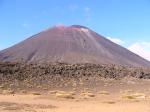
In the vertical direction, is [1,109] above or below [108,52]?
below

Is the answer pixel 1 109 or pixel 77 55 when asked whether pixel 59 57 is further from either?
pixel 1 109

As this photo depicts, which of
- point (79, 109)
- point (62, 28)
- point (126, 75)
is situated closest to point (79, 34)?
point (62, 28)

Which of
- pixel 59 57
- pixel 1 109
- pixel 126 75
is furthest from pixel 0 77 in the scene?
pixel 59 57

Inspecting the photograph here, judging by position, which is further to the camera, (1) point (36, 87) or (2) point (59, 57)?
(2) point (59, 57)

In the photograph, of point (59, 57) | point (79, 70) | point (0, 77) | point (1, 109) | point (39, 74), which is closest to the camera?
point (1, 109)

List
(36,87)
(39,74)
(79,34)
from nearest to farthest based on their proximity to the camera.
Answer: (36,87), (39,74), (79,34)

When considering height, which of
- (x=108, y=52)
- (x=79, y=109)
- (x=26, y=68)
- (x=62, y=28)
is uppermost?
(x=62, y=28)

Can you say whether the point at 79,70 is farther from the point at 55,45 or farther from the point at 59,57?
the point at 55,45
